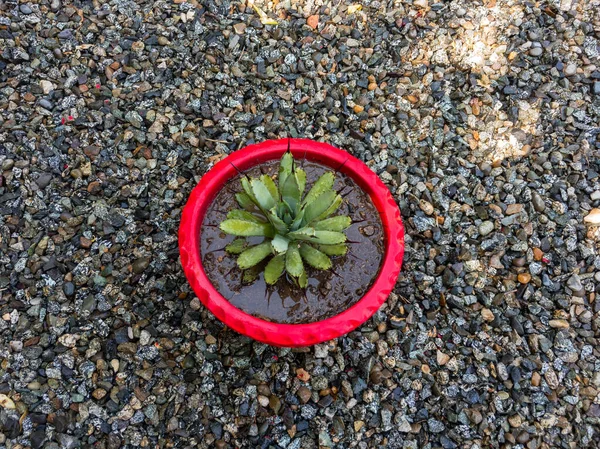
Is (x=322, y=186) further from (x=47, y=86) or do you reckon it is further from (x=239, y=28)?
(x=47, y=86)

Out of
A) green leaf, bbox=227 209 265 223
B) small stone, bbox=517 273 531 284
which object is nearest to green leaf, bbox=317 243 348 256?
green leaf, bbox=227 209 265 223

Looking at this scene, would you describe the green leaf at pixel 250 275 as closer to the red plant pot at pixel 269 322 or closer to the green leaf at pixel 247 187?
the red plant pot at pixel 269 322

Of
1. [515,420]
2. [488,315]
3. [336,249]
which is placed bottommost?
[515,420]

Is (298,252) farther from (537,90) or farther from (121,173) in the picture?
(537,90)

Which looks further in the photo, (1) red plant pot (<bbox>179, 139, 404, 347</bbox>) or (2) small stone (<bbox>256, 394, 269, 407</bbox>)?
(2) small stone (<bbox>256, 394, 269, 407</bbox>)

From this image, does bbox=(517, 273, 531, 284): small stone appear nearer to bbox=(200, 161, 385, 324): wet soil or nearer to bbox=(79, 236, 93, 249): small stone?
bbox=(200, 161, 385, 324): wet soil

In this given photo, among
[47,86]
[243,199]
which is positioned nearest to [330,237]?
[243,199]

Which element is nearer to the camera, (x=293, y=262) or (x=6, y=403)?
(x=293, y=262)
